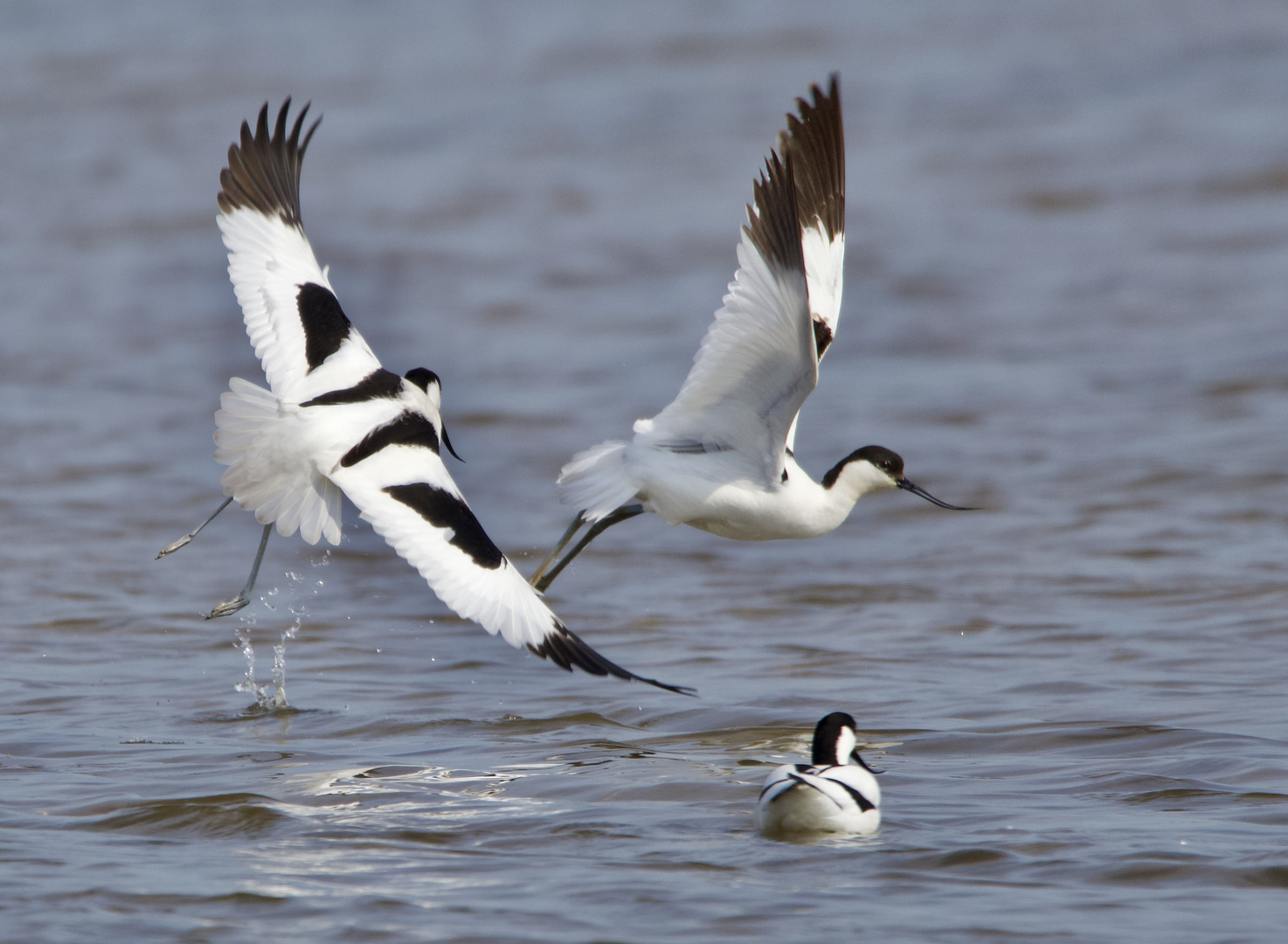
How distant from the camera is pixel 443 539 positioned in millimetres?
5527

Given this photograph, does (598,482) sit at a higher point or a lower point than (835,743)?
higher

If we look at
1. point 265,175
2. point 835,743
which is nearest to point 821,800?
point 835,743

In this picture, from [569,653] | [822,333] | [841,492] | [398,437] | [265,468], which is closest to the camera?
[569,653]

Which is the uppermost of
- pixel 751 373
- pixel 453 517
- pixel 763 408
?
pixel 751 373

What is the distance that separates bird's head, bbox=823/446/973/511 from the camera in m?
6.50

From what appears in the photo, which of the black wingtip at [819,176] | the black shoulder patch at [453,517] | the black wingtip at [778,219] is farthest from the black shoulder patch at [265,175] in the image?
the black wingtip at [778,219]

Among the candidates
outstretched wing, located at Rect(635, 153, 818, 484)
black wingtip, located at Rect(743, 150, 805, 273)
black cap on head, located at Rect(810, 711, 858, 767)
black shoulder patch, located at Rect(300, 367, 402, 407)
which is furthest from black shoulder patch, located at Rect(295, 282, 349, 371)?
black cap on head, located at Rect(810, 711, 858, 767)

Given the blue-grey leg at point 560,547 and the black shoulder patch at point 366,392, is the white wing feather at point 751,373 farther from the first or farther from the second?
the black shoulder patch at point 366,392

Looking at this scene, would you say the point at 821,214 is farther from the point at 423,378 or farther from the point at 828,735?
the point at 828,735

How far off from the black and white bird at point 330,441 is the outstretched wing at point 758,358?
3.02 ft

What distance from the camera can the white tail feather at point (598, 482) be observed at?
6.26 meters

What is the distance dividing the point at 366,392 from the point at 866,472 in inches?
75.2

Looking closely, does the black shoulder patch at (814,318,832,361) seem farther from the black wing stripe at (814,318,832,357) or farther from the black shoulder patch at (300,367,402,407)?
the black shoulder patch at (300,367,402,407)

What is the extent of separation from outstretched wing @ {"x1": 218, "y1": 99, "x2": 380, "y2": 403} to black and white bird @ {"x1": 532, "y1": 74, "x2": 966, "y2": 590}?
978 millimetres
